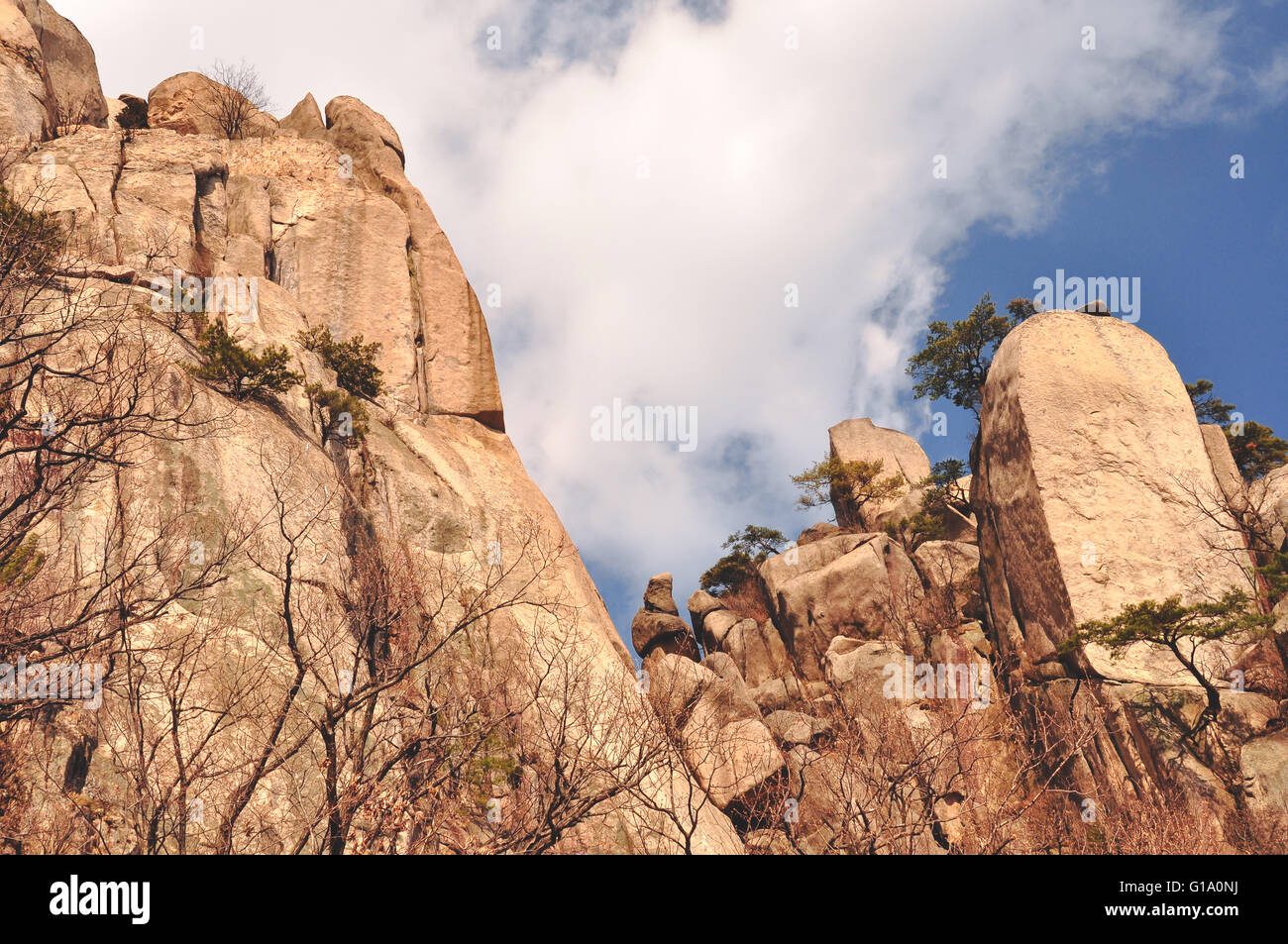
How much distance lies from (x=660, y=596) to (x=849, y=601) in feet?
30.5

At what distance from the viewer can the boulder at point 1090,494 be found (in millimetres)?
24656

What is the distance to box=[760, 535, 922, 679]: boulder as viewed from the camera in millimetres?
31234

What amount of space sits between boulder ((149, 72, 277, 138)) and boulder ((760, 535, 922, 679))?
2854 centimetres

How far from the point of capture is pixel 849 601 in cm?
3194

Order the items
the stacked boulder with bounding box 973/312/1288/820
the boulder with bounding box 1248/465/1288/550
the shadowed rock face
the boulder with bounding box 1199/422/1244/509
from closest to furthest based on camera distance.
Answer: the stacked boulder with bounding box 973/312/1288/820 < the boulder with bounding box 1248/465/1288/550 < the shadowed rock face < the boulder with bounding box 1199/422/1244/509

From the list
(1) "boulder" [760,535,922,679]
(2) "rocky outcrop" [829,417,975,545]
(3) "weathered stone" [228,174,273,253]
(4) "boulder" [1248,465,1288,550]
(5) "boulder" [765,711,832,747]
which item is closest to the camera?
(5) "boulder" [765,711,832,747]

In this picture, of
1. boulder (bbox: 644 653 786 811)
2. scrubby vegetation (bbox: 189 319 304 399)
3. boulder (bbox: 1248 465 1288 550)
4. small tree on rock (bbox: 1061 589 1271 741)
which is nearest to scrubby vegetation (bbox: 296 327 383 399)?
scrubby vegetation (bbox: 189 319 304 399)

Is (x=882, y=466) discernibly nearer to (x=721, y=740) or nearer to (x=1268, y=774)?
(x=1268, y=774)

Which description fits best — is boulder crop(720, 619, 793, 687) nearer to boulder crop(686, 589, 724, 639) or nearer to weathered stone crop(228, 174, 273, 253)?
boulder crop(686, 589, 724, 639)

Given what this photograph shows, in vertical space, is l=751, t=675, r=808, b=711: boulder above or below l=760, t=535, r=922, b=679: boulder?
below

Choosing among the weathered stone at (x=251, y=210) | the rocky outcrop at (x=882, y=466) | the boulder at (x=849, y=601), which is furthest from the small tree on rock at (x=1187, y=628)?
the weathered stone at (x=251, y=210)

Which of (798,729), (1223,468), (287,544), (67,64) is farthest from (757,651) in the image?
(67,64)
